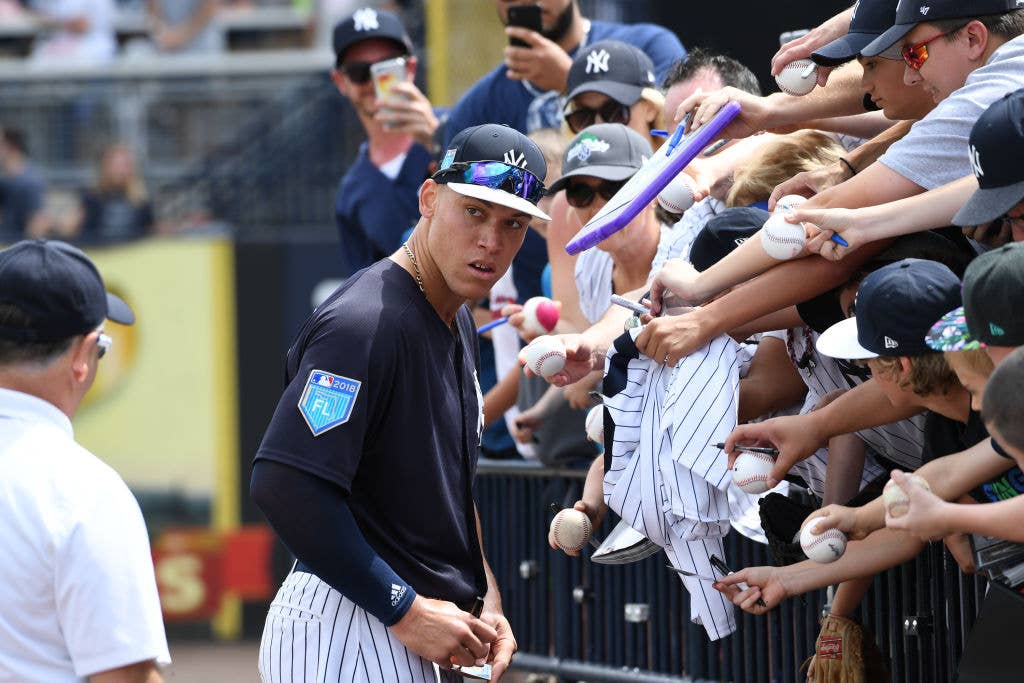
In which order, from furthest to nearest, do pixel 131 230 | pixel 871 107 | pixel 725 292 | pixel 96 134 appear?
pixel 96 134, pixel 131 230, pixel 871 107, pixel 725 292

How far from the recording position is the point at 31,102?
1203cm

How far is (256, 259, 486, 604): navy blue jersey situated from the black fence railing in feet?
4.03

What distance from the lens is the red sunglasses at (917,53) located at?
3.50 m

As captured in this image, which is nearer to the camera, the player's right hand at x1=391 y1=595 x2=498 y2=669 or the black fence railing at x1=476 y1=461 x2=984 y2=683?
the player's right hand at x1=391 y1=595 x2=498 y2=669

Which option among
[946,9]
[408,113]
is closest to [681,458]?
[946,9]

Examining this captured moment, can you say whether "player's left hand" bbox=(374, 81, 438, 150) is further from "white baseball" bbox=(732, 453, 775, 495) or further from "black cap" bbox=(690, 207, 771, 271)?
"white baseball" bbox=(732, 453, 775, 495)

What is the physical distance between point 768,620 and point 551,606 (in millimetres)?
1353

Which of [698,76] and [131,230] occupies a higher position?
[698,76]

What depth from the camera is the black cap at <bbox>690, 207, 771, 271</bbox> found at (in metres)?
3.83

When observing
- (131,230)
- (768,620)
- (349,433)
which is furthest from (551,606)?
(131,230)

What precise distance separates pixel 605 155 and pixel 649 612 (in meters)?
1.64

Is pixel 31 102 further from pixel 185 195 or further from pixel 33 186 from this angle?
pixel 185 195

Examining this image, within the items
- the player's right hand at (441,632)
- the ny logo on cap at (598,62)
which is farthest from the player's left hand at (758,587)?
the ny logo on cap at (598,62)

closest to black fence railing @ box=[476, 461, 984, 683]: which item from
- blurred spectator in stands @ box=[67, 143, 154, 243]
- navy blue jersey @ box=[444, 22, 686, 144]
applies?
navy blue jersey @ box=[444, 22, 686, 144]
